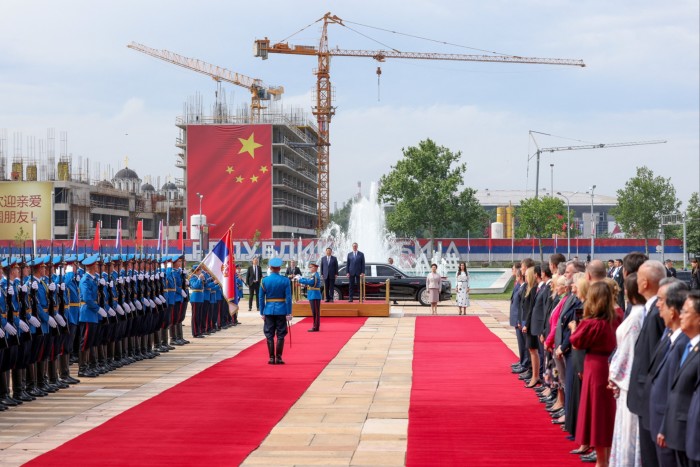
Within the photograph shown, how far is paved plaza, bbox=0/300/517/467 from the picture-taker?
9.11m

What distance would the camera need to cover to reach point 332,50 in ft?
369

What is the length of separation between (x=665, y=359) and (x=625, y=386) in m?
1.06

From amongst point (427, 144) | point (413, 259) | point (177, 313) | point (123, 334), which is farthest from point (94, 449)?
point (427, 144)

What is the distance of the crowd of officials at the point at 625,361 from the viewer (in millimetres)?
6074

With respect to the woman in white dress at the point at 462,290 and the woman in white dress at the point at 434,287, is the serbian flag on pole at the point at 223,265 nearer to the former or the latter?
the woman in white dress at the point at 434,287

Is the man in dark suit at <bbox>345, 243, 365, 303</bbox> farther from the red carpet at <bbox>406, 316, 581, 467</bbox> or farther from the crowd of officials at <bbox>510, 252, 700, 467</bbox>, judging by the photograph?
the crowd of officials at <bbox>510, 252, 700, 467</bbox>

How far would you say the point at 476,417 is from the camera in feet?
36.5

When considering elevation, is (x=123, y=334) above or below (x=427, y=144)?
below

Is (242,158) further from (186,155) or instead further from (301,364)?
(301,364)

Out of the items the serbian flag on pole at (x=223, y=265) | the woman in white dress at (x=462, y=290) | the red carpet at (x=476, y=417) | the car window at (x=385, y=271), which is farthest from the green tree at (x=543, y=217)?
the red carpet at (x=476, y=417)

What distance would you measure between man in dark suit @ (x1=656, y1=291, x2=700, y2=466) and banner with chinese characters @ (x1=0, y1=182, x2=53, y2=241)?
292 feet

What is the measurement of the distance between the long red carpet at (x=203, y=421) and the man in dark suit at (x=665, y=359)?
3645 mm

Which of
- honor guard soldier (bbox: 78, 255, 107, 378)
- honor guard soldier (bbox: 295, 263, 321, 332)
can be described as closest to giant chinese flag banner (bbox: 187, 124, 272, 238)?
honor guard soldier (bbox: 295, 263, 321, 332)

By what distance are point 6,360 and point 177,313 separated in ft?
27.5
